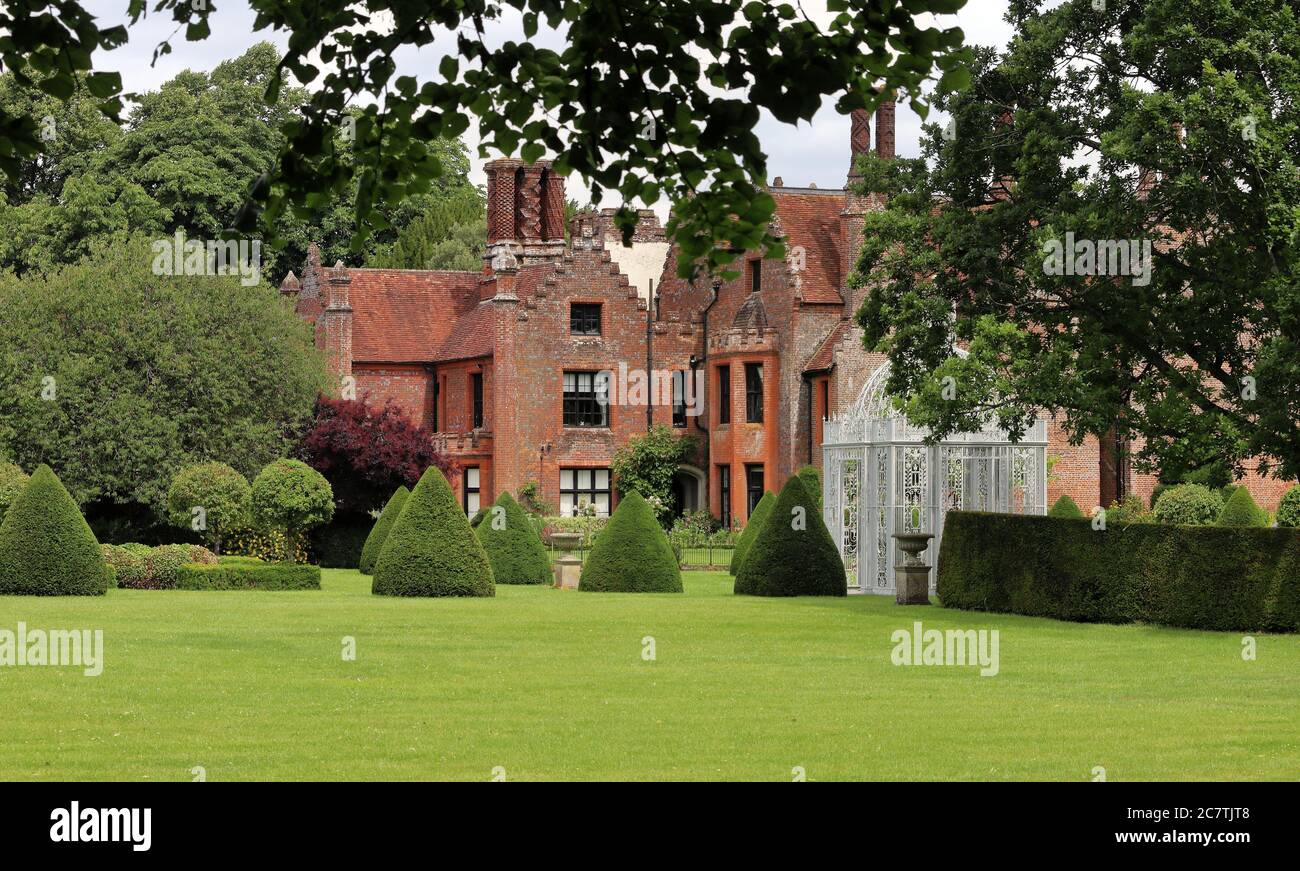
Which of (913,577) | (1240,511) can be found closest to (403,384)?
(1240,511)

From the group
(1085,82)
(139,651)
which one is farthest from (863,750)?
(1085,82)

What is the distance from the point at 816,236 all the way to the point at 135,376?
19.7m

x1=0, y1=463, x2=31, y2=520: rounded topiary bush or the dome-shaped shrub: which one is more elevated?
x1=0, y1=463, x2=31, y2=520: rounded topiary bush

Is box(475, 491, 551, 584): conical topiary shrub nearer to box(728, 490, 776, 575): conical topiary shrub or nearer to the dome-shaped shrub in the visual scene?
box(728, 490, 776, 575): conical topiary shrub

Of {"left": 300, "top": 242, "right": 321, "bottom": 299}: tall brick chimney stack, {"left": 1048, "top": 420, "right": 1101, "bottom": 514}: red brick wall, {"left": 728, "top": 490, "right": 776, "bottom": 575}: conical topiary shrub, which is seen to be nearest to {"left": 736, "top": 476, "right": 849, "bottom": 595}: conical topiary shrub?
{"left": 728, "top": 490, "right": 776, "bottom": 575}: conical topiary shrub

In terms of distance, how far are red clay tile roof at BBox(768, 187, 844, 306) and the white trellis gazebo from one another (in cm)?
1716

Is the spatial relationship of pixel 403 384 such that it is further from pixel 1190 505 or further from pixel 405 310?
pixel 1190 505

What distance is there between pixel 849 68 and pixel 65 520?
24.8 metres

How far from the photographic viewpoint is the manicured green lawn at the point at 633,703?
12.3 m

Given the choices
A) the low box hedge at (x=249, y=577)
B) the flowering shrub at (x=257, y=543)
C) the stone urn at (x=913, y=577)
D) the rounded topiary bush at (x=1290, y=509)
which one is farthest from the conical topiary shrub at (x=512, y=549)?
the rounded topiary bush at (x=1290, y=509)

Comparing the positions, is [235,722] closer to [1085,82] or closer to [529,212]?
[1085,82]

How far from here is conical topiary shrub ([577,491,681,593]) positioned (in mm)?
32531

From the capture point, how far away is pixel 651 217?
2295 inches
